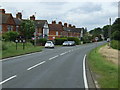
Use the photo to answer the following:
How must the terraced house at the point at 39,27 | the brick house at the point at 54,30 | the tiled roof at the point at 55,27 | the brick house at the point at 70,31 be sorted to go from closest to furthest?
1. the terraced house at the point at 39,27
2. the brick house at the point at 54,30
3. the tiled roof at the point at 55,27
4. the brick house at the point at 70,31

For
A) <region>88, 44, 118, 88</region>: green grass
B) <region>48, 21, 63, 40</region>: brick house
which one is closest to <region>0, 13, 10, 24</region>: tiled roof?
<region>48, 21, 63, 40</region>: brick house

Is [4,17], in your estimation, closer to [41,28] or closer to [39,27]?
[39,27]

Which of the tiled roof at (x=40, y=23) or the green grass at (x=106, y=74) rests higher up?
the tiled roof at (x=40, y=23)

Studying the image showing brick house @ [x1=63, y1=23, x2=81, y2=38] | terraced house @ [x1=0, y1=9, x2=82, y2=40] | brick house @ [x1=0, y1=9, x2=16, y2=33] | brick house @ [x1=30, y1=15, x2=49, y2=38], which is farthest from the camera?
brick house @ [x1=63, y1=23, x2=81, y2=38]

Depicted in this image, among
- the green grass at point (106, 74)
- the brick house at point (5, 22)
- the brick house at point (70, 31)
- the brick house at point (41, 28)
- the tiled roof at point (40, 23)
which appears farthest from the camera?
the brick house at point (70, 31)

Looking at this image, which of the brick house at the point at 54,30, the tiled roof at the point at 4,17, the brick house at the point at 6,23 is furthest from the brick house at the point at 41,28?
the tiled roof at the point at 4,17

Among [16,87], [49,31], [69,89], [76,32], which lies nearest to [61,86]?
[69,89]

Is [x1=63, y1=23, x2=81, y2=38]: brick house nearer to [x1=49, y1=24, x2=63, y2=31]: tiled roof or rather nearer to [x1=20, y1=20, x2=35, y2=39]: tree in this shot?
[x1=49, y1=24, x2=63, y2=31]: tiled roof

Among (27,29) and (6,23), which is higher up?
(6,23)

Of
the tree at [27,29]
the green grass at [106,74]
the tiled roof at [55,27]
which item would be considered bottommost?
the green grass at [106,74]

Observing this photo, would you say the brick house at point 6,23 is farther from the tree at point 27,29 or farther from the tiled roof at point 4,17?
the tree at point 27,29

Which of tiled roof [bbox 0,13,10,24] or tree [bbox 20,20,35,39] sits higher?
tiled roof [bbox 0,13,10,24]

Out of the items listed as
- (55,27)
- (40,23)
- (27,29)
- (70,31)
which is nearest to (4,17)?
Answer: (27,29)

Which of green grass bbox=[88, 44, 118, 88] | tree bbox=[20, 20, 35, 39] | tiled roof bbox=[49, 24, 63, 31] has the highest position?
tiled roof bbox=[49, 24, 63, 31]
